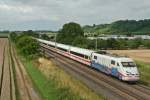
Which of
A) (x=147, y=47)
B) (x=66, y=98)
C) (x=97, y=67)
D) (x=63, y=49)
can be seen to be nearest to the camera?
(x=66, y=98)

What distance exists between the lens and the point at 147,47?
544 feet

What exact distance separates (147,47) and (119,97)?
134574mm

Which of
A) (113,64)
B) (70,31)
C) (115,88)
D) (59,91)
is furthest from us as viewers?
(70,31)

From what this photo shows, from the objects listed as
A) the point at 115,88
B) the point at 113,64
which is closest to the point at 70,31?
the point at 113,64

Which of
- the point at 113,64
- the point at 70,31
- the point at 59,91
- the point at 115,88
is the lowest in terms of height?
the point at 115,88

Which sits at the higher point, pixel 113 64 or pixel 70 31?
pixel 113 64

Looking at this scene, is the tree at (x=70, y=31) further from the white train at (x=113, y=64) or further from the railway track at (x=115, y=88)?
the railway track at (x=115, y=88)

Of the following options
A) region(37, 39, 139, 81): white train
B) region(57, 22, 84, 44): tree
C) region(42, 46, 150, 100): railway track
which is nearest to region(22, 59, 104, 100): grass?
region(42, 46, 150, 100): railway track

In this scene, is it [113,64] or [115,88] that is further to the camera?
[113,64]

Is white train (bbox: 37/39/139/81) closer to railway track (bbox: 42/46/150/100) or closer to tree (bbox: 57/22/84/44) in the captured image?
railway track (bbox: 42/46/150/100)

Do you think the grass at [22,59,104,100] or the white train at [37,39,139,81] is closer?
the grass at [22,59,104,100]

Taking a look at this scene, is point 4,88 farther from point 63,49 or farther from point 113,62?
point 63,49

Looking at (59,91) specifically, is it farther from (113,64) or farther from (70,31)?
(70,31)

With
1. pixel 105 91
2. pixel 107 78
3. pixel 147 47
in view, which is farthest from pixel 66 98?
Result: pixel 147 47
